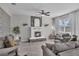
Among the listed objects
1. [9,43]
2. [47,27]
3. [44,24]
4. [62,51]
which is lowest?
[62,51]

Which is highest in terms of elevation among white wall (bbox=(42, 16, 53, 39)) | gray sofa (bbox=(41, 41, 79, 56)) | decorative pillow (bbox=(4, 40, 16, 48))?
white wall (bbox=(42, 16, 53, 39))

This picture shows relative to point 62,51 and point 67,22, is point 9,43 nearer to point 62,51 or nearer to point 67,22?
point 62,51

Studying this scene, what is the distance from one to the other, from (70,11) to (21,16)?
1634 mm

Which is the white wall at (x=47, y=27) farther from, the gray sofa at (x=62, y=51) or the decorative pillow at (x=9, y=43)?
the decorative pillow at (x=9, y=43)

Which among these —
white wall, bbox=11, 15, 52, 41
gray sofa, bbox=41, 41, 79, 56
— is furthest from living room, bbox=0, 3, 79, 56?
gray sofa, bbox=41, 41, 79, 56

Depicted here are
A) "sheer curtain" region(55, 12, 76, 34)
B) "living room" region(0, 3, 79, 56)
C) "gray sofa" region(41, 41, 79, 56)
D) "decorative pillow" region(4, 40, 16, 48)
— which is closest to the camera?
"gray sofa" region(41, 41, 79, 56)

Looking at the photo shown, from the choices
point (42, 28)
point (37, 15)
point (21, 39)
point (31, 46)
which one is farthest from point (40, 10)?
point (31, 46)

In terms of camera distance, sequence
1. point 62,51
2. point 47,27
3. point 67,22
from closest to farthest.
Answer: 1. point 62,51
2. point 67,22
3. point 47,27

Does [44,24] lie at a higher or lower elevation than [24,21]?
lower

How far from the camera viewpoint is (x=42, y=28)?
3471mm

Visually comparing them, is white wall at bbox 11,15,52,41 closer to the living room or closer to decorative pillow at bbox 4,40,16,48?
the living room

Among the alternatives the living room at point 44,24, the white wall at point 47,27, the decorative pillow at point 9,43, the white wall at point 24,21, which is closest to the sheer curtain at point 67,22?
the living room at point 44,24

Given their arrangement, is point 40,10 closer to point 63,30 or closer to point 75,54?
point 63,30

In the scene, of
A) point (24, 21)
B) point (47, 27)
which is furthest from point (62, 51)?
point (24, 21)
